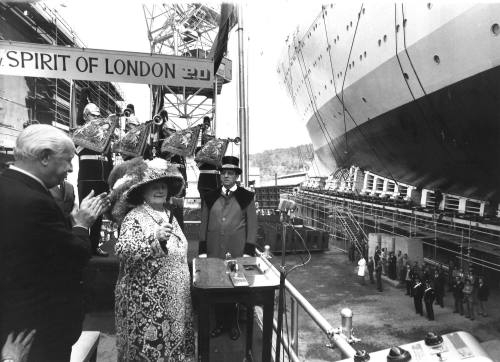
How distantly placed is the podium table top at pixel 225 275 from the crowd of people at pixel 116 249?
6.4 inches

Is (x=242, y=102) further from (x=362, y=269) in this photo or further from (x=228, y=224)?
(x=362, y=269)

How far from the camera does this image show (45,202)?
141 cm

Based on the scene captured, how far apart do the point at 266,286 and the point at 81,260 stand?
4.10ft

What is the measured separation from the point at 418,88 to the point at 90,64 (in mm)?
9828

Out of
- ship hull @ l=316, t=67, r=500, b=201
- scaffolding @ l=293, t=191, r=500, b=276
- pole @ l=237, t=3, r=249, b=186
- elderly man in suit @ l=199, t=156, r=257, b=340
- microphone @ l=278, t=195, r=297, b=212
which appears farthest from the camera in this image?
scaffolding @ l=293, t=191, r=500, b=276

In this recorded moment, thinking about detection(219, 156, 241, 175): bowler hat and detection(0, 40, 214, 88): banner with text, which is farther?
detection(219, 156, 241, 175): bowler hat

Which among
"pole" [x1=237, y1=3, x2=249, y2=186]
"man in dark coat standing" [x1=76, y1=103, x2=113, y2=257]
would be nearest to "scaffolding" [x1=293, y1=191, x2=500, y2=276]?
"pole" [x1=237, y1=3, x2=249, y2=186]

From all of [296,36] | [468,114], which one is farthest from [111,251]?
[296,36]

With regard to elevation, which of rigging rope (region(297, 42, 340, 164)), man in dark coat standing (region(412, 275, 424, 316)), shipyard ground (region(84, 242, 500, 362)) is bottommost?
shipyard ground (region(84, 242, 500, 362))

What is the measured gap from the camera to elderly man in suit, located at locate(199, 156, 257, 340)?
3588mm

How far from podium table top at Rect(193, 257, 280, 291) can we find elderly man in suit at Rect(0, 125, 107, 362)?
874mm

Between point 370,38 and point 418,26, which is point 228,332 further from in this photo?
point 370,38

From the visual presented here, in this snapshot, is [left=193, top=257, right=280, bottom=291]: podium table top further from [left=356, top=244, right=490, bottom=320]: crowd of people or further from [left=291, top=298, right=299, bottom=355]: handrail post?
[left=356, top=244, right=490, bottom=320]: crowd of people

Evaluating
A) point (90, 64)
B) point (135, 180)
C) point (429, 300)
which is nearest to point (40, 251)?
point (135, 180)
